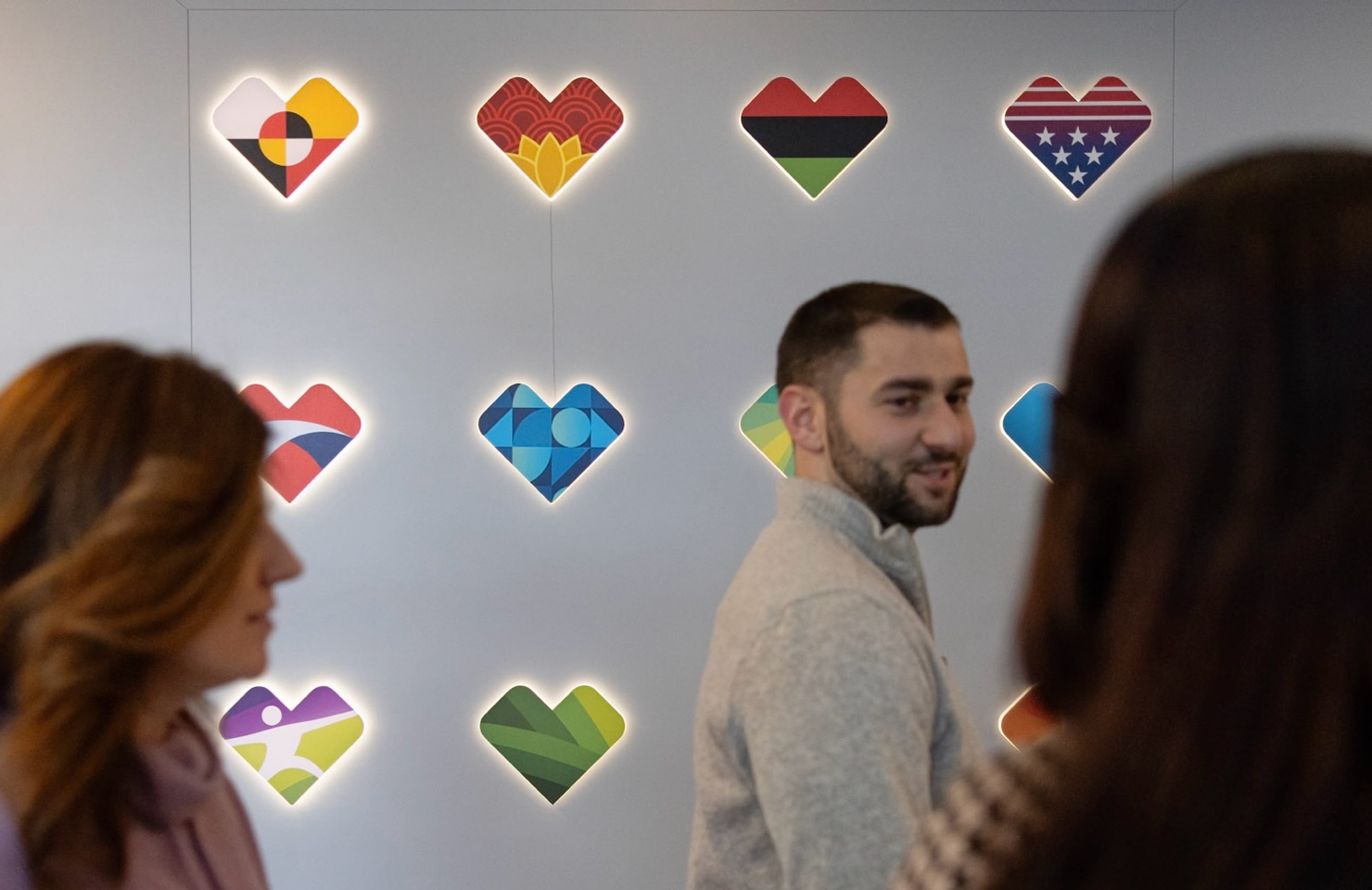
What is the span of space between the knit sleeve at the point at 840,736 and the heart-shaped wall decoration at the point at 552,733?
4.40ft

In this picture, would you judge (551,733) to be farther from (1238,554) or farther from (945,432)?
(1238,554)

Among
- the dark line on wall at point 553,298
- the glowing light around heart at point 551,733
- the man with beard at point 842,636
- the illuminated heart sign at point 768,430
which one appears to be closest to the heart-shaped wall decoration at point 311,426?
the dark line on wall at point 553,298

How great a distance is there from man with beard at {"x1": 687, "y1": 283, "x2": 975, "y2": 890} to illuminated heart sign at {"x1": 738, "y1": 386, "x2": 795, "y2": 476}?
0.87 m

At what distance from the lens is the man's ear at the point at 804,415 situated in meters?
1.59

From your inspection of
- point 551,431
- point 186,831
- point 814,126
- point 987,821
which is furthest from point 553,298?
point 987,821

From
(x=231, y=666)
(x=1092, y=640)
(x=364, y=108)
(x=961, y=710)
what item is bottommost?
(x=961, y=710)

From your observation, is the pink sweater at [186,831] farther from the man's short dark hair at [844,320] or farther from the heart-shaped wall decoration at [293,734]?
the heart-shaped wall decoration at [293,734]

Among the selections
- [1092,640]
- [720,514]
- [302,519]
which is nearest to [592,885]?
[720,514]

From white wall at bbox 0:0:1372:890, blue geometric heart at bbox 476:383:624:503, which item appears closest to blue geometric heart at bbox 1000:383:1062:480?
white wall at bbox 0:0:1372:890

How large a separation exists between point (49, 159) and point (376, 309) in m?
0.80

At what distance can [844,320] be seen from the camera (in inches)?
63.4

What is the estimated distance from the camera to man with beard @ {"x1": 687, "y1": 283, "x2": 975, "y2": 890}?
118 cm

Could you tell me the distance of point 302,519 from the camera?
2.57 meters

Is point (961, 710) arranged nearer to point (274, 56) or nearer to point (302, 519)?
point (302, 519)
